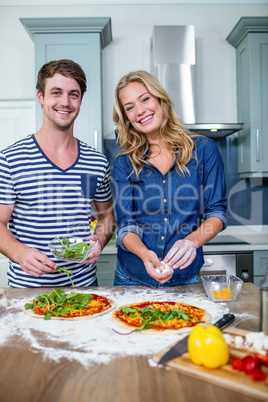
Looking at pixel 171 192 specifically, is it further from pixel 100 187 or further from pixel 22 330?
pixel 22 330

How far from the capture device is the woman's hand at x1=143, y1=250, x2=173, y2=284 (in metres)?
1.47

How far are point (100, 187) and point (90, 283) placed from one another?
494 mm

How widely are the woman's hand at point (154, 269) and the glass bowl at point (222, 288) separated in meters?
0.17

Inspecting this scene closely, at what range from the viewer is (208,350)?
3.05 feet

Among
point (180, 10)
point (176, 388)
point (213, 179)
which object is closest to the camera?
point (176, 388)

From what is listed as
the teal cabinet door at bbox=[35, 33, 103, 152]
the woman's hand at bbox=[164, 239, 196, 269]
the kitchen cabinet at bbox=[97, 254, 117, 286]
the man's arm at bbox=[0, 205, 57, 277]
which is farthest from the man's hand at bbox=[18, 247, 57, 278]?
the teal cabinet door at bbox=[35, 33, 103, 152]

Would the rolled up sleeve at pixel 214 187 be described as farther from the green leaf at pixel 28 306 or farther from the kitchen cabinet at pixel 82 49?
the kitchen cabinet at pixel 82 49

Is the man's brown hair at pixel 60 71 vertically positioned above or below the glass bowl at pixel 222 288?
above

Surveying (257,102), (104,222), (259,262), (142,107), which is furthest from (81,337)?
(257,102)

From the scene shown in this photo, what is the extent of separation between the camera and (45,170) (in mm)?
1837

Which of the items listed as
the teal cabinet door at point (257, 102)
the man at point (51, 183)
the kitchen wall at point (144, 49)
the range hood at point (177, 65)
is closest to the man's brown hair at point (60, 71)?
the man at point (51, 183)

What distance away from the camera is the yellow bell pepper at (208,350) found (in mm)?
926

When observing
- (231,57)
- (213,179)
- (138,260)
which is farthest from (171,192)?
(231,57)

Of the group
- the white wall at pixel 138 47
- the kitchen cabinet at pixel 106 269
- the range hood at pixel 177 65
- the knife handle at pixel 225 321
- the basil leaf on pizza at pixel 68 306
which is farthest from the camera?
the white wall at pixel 138 47
